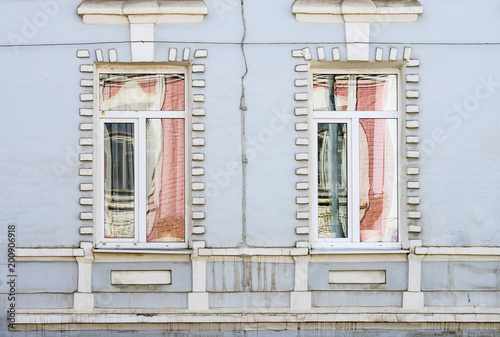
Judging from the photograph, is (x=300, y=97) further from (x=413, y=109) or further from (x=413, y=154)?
(x=413, y=154)

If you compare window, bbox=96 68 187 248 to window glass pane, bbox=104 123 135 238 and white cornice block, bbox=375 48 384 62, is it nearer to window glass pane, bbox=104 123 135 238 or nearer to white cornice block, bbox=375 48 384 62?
window glass pane, bbox=104 123 135 238

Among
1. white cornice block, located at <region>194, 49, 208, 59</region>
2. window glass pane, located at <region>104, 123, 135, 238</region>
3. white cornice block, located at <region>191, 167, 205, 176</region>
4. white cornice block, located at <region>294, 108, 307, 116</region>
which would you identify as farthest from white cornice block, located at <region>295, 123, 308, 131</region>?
window glass pane, located at <region>104, 123, 135, 238</region>

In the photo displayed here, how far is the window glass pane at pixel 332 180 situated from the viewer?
8.23m

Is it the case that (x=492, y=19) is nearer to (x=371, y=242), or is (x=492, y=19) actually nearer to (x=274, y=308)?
(x=371, y=242)

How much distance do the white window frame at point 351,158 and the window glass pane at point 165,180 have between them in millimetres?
1491

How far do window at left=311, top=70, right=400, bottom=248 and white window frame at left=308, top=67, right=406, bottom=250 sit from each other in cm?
1

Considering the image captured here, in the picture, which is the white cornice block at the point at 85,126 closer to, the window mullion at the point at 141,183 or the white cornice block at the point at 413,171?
the window mullion at the point at 141,183

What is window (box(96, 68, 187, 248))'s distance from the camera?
26.9ft

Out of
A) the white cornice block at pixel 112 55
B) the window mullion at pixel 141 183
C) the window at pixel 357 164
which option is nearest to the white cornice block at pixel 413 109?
the window at pixel 357 164

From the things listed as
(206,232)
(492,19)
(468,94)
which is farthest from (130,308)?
(492,19)

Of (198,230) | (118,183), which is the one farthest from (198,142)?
(118,183)

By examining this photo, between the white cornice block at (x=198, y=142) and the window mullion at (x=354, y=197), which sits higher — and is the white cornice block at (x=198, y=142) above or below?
above

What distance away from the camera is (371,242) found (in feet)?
27.0

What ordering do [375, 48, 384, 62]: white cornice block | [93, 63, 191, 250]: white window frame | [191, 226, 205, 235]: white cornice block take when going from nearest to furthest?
1. [191, 226, 205, 235]: white cornice block
2. [375, 48, 384, 62]: white cornice block
3. [93, 63, 191, 250]: white window frame
